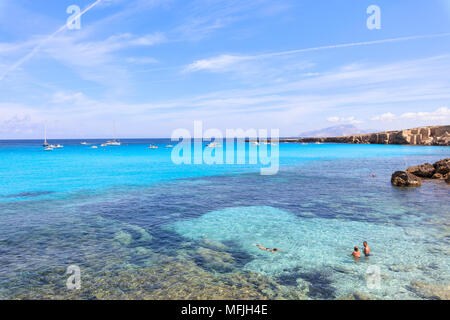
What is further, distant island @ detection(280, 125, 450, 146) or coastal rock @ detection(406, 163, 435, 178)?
distant island @ detection(280, 125, 450, 146)

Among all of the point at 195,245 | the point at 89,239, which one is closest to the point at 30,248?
the point at 89,239

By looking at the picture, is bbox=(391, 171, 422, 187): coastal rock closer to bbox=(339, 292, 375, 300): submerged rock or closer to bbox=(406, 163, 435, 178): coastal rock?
bbox=(406, 163, 435, 178): coastal rock

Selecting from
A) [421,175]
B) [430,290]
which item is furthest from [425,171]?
[430,290]

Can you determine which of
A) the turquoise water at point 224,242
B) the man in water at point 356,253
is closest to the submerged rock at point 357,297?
the turquoise water at point 224,242

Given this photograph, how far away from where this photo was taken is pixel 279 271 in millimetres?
13406

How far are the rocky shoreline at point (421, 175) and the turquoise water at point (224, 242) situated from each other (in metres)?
3.08

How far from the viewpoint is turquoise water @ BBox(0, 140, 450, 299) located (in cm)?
1198

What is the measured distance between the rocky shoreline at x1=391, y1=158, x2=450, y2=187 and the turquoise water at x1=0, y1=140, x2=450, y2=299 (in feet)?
10.1

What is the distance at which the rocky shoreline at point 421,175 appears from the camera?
3428cm

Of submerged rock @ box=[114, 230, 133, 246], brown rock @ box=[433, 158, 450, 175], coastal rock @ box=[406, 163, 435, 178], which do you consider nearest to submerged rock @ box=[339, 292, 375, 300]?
submerged rock @ box=[114, 230, 133, 246]

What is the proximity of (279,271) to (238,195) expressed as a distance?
59.8 feet

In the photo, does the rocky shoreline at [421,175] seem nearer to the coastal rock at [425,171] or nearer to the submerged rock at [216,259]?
the coastal rock at [425,171]

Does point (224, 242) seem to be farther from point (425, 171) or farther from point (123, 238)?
point (425, 171)
